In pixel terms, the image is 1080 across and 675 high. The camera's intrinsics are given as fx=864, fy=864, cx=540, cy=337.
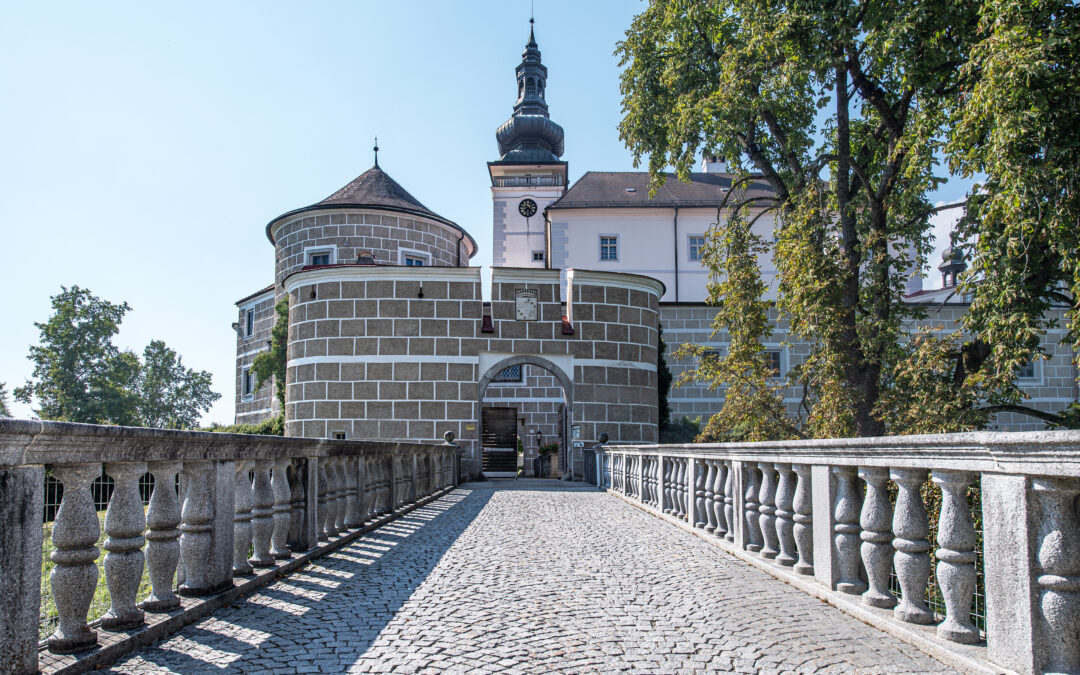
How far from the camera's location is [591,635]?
419cm

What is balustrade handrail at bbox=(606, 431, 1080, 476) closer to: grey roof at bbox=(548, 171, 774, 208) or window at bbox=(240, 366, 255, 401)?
window at bbox=(240, 366, 255, 401)

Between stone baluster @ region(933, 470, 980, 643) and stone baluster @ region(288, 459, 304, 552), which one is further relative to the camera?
stone baluster @ region(288, 459, 304, 552)

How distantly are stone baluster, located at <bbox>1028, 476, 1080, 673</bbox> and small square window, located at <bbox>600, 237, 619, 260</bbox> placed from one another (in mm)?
35360

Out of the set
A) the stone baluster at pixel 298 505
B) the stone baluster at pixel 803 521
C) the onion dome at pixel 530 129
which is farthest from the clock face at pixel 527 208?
Answer: the stone baluster at pixel 803 521

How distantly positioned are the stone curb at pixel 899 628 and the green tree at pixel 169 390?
7924 cm

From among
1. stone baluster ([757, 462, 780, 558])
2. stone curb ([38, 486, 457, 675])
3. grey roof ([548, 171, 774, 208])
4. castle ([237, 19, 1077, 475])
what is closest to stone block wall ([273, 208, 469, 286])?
castle ([237, 19, 1077, 475])

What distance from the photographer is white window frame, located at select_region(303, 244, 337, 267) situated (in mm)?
30500

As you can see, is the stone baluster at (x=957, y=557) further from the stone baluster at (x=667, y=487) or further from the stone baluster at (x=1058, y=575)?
the stone baluster at (x=667, y=487)

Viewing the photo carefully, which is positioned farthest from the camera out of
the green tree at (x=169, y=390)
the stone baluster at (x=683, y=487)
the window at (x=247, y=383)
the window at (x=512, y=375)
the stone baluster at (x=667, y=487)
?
the green tree at (x=169, y=390)

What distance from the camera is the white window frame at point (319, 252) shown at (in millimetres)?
30500

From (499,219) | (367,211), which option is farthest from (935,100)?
(499,219)

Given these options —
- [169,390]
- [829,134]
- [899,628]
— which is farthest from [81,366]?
[899,628]

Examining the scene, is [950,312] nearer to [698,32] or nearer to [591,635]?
[698,32]

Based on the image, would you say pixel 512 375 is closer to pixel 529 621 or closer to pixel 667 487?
pixel 667 487
